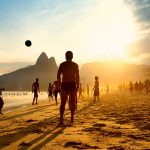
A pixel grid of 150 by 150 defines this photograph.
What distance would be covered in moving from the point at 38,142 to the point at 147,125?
11.2 ft

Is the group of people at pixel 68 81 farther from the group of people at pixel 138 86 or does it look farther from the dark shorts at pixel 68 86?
the group of people at pixel 138 86

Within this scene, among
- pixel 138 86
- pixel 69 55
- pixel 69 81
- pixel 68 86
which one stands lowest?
pixel 68 86

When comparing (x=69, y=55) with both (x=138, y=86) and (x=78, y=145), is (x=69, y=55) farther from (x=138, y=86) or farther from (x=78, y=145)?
(x=138, y=86)

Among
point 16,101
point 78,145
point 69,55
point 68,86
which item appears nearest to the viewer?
point 78,145

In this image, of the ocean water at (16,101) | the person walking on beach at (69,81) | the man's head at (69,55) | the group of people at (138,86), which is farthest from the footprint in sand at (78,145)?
the group of people at (138,86)

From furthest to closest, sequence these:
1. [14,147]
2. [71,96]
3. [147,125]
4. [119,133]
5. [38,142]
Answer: [71,96]
[147,125]
[119,133]
[38,142]
[14,147]

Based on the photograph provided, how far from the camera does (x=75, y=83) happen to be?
934cm

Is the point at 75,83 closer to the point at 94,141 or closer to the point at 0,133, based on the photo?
the point at 0,133

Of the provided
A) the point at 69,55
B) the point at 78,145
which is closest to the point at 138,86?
the point at 69,55

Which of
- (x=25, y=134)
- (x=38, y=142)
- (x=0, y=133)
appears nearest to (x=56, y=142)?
(x=38, y=142)

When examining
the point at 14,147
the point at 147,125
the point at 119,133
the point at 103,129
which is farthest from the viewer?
the point at 147,125

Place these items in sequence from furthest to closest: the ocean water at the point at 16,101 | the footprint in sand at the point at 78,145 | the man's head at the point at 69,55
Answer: the ocean water at the point at 16,101 → the man's head at the point at 69,55 → the footprint in sand at the point at 78,145

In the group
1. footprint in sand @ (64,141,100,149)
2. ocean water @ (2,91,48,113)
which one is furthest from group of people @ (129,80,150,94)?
footprint in sand @ (64,141,100,149)

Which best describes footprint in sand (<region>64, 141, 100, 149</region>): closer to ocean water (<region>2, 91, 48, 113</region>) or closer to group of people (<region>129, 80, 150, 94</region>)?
ocean water (<region>2, 91, 48, 113</region>)
